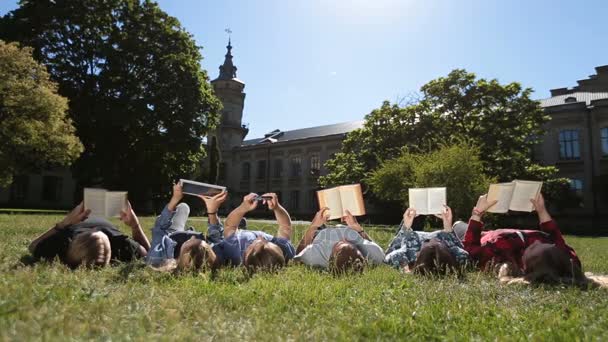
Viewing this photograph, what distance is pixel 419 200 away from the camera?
5641mm

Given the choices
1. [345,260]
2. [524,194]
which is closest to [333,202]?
[345,260]

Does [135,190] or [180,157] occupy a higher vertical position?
[180,157]

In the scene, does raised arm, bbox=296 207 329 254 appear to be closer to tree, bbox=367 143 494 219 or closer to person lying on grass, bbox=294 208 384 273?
person lying on grass, bbox=294 208 384 273

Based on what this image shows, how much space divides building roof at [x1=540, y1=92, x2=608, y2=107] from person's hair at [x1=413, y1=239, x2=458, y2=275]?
3331cm

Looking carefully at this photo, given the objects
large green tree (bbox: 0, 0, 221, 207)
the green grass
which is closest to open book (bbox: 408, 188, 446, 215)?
the green grass

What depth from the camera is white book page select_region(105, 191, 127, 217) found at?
5203 mm

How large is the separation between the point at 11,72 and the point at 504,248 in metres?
18.4

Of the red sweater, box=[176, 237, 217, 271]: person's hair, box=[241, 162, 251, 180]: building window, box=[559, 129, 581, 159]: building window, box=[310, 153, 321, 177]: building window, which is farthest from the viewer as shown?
box=[241, 162, 251, 180]: building window

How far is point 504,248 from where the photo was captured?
5.44 meters

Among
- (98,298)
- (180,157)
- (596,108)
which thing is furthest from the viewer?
(596,108)

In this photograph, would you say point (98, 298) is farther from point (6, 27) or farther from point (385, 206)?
point (385, 206)

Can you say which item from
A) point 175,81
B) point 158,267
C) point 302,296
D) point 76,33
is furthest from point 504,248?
point 76,33

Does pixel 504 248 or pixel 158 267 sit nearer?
pixel 158 267

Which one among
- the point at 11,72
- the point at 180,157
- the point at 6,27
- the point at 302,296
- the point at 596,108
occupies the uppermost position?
the point at 6,27
